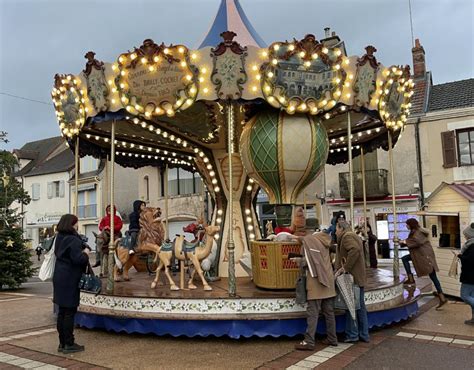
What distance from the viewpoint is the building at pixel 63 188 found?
105 feet

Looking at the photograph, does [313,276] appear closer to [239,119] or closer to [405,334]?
[405,334]

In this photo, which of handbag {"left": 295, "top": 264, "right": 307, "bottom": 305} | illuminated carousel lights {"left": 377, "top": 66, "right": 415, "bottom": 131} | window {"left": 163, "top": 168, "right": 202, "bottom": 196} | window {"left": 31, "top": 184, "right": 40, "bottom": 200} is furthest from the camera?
window {"left": 31, "top": 184, "right": 40, "bottom": 200}

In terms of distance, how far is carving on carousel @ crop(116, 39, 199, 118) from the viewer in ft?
21.5

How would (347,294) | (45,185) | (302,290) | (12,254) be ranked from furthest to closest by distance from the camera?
(45,185) → (12,254) → (347,294) → (302,290)

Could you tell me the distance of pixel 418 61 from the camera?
22.2 m

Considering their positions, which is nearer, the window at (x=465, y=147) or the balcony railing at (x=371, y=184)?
the window at (x=465, y=147)

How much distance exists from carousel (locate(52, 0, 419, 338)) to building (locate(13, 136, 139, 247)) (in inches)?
915

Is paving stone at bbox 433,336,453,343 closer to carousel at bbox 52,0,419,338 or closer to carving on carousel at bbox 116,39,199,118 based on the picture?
carousel at bbox 52,0,419,338

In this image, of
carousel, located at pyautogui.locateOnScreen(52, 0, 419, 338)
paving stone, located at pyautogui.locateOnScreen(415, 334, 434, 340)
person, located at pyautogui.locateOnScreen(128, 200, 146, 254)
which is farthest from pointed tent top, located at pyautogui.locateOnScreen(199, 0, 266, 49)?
paving stone, located at pyautogui.locateOnScreen(415, 334, 434, 340)

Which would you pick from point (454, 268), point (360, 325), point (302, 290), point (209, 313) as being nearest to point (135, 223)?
point (209, 313)

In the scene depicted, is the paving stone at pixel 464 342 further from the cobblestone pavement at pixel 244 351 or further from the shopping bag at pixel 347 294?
the shopping bag at pixel 347 294

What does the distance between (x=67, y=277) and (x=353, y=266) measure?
12.1 feet

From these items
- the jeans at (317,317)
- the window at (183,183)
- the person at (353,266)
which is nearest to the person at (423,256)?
the person at (353,266)

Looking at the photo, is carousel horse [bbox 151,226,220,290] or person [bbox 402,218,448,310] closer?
carousel horse [bbox 151,226,220,290]
